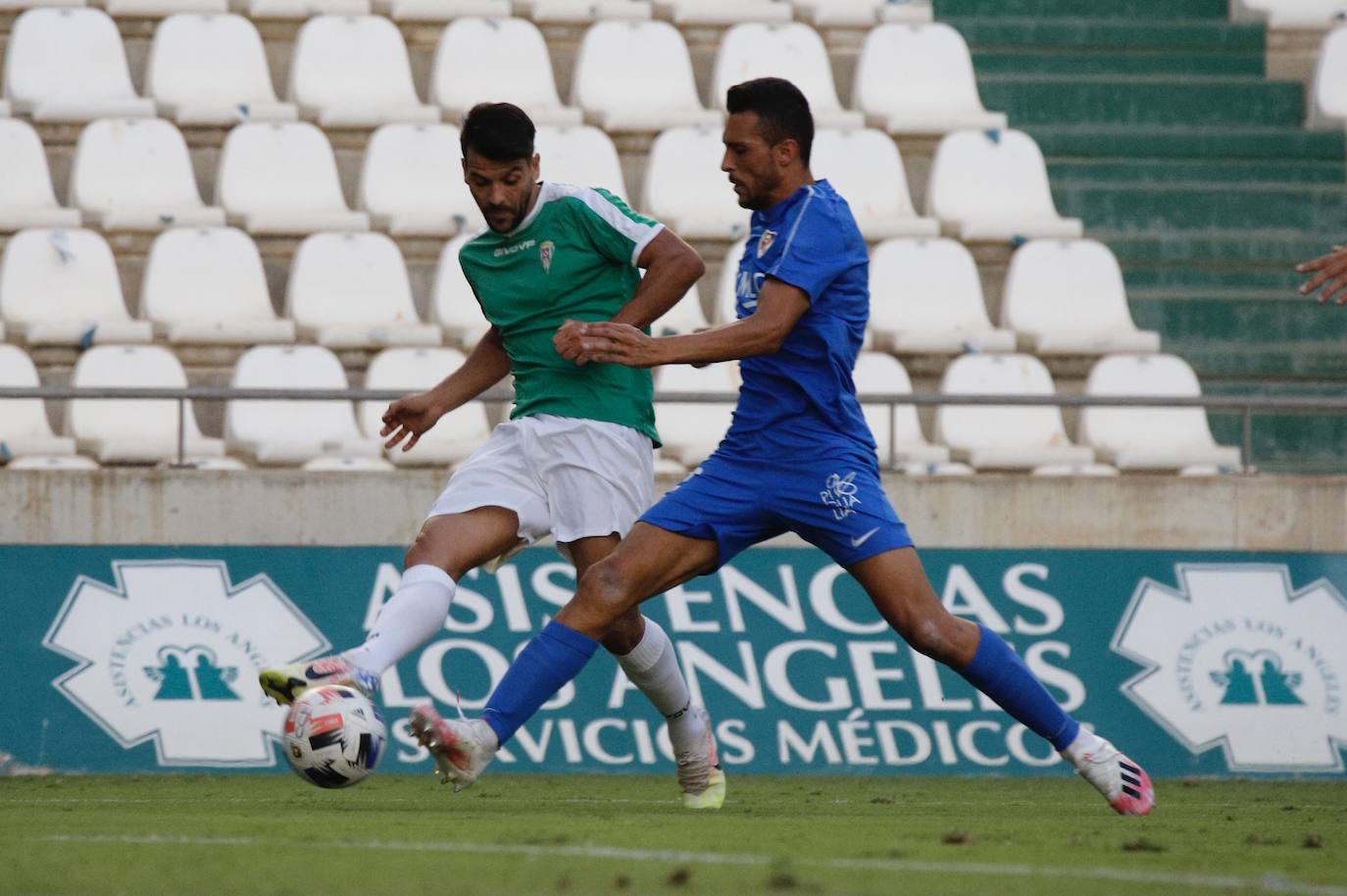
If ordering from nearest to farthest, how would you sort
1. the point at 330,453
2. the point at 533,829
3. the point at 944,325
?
the point at 533,829 < the point at 330,453 < the point at 944,325

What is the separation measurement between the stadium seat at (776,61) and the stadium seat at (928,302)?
5.41 ft

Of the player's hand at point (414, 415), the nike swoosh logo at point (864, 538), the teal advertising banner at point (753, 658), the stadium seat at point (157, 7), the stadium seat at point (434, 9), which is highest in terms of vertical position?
the stadium seat at point (157, 7)

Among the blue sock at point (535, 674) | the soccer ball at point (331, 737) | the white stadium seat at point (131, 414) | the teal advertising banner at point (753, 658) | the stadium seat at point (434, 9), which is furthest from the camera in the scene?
the stadium seat at point (434, 9)

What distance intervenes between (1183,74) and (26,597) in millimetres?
9226

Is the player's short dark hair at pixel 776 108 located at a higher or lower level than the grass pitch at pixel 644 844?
higher

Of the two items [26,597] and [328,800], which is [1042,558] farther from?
[26,597]

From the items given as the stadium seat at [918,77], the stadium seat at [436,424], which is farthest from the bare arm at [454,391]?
the stadium seat at [918,77]

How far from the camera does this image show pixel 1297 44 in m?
15.2

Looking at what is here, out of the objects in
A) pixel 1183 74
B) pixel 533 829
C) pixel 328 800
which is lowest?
pixel 328 800

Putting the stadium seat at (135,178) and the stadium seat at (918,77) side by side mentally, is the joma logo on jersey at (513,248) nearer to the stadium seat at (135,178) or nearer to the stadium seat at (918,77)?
the stadium seat at (135,178)

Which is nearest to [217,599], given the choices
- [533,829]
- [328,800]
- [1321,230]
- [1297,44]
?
[328,800]

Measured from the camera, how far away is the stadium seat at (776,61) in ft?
45.3

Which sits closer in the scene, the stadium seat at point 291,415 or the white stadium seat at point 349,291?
the stadium seat at point 291,415

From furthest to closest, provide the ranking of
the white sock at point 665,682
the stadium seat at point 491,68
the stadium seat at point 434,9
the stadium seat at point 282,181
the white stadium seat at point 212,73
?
the stadium seat at point 434,9 → the stadium seat at point 491,68 → the white stadium seat at point 212,73 → the stadium seat at point 282,181 → the white sock at point 665,682
